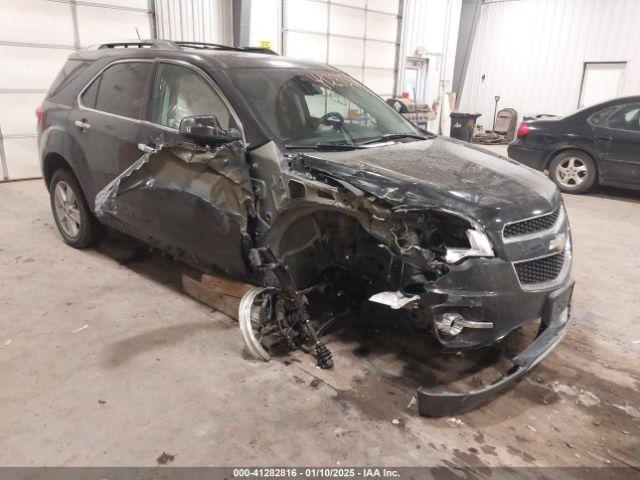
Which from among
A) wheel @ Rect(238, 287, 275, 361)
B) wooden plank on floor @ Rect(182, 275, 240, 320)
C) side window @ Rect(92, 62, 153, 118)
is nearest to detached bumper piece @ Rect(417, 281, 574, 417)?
wheel @ Rect(238, 287, 275, 361)

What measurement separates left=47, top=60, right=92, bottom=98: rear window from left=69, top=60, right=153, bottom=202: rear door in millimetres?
275

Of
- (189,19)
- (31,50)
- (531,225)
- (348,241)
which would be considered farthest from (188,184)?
(189,19)

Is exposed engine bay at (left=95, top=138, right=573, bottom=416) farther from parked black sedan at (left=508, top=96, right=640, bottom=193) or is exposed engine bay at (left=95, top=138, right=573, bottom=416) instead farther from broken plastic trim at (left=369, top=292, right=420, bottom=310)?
parked black sedan at (left=508, top=96, right=640, bottom=193)

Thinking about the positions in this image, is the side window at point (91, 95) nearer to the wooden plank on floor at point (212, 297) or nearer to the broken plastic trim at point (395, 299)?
the wooden plank on floor at point (212, 297)

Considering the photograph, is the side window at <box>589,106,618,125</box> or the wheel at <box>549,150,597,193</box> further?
the wheel at <box>549,150,597,193</box>

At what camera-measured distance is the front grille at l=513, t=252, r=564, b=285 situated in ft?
7.75

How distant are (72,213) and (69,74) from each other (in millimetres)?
1226

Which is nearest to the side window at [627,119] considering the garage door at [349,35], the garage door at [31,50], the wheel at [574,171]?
the wheel at [574,171]

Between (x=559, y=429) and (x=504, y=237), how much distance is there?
3.27 ft

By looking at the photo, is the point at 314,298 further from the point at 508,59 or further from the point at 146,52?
the point at 508,59

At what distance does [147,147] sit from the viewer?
3.23 metres

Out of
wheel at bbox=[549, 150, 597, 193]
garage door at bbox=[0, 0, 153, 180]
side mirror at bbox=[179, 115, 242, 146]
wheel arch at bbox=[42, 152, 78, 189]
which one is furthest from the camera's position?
garage door at bbox=[0, 0, 153, 180]

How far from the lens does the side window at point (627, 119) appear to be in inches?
261

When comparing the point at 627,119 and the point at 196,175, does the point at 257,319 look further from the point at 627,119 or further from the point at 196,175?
the point at 627,119
